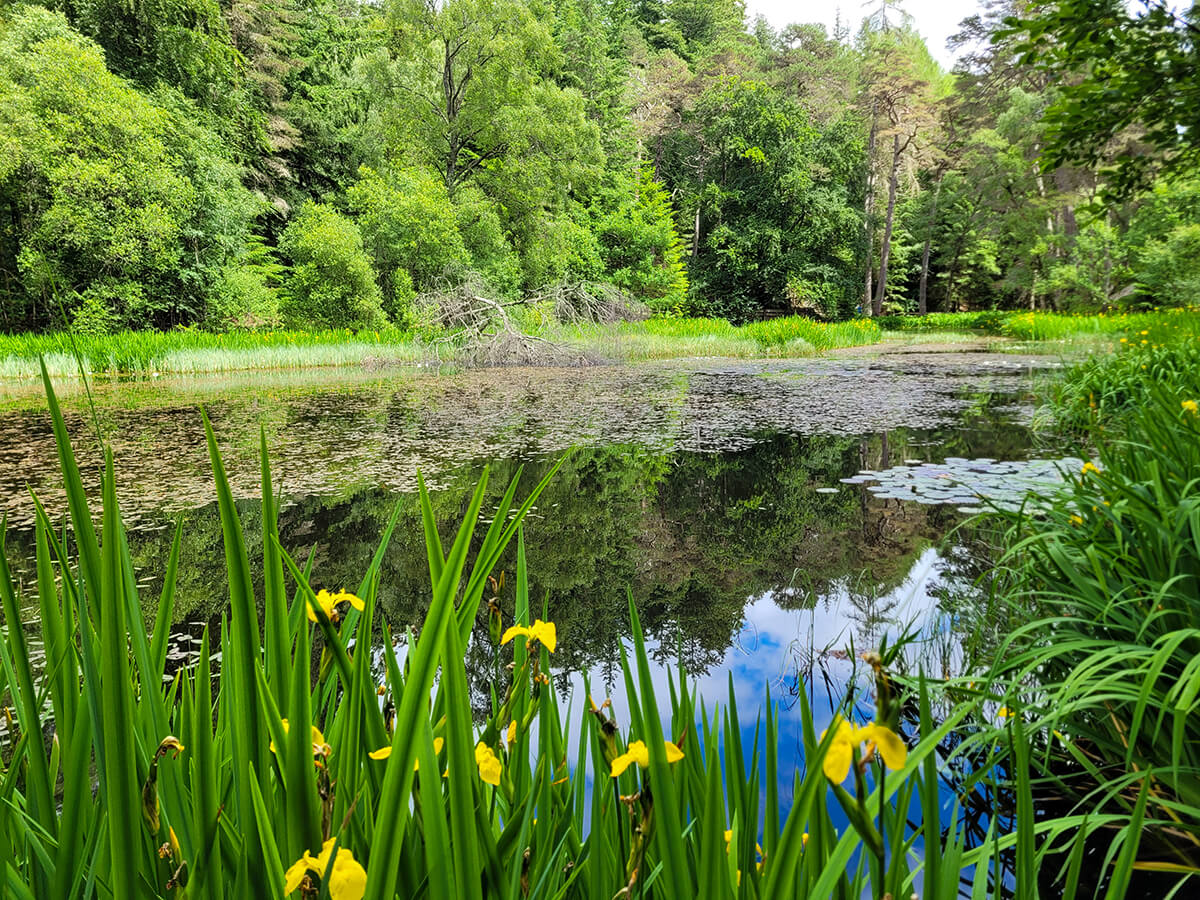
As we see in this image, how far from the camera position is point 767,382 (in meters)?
8.13

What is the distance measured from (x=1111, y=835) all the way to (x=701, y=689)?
2.57 ft

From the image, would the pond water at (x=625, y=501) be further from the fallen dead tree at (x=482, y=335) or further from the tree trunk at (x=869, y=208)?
the tree trunk at (x=869, y=208)

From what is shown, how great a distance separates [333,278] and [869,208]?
660 inches

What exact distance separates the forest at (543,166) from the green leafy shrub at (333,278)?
0.06m

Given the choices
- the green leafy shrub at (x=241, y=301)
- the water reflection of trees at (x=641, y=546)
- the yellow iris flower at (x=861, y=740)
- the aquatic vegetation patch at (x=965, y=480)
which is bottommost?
the water reflection of trees at (x=641, y=546)

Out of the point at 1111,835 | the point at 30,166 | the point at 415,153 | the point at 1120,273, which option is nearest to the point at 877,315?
the point at 1120,273

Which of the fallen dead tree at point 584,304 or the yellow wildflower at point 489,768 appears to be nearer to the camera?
the yellow wildflower at point 489,768

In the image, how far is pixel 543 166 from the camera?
49.4 ft

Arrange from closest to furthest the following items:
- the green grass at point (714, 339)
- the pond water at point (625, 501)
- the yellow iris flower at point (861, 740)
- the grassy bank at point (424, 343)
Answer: the yellow iris flower at point (861, 740)
the pond water at point (625, 501)
the grassy bank at point (424, 343)
the green grass at point (714, 339)

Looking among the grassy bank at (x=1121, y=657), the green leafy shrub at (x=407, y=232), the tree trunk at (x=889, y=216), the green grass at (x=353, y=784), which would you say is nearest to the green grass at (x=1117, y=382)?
the grassy bank at (x=1121, y=657)

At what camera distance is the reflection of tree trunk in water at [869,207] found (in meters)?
20.5

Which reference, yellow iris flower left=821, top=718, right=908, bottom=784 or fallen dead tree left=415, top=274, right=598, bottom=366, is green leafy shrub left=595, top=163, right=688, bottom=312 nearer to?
fallen dead tree left=415, top=274, right=598, bottom=366

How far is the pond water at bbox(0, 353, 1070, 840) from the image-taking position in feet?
6.43

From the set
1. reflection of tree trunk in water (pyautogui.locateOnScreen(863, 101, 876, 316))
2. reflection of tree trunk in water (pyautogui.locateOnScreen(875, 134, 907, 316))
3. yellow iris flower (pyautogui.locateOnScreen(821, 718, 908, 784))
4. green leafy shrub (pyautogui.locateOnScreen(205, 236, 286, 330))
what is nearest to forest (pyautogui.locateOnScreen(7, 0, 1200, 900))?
yellow iris flower (pyautogui.locateOnScreen(821, 718, 908, 784))
